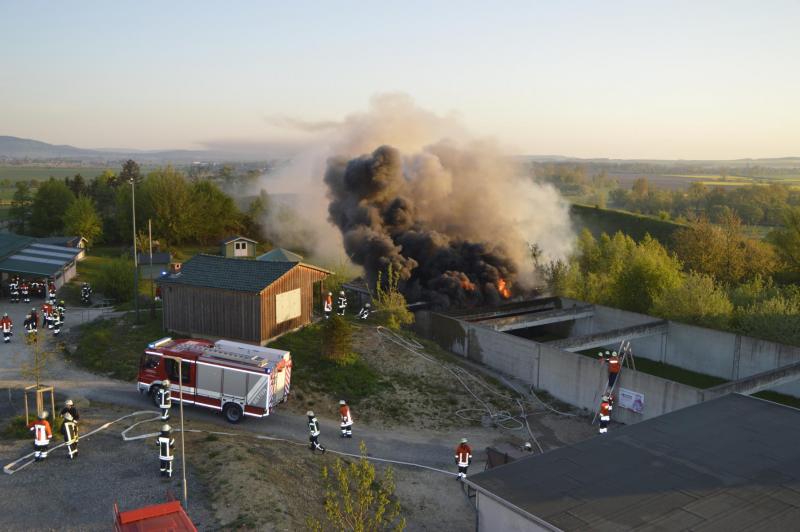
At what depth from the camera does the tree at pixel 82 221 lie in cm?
5719

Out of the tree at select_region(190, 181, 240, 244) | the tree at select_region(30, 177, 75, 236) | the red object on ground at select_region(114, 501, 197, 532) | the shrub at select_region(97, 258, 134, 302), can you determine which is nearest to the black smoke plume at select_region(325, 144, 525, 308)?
the shrub at select_region(97, 258, 134, 302)

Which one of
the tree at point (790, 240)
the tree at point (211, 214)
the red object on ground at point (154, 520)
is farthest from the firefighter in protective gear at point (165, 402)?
the tree at point (211, 214)

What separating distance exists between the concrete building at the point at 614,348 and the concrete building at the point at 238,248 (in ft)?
79.3

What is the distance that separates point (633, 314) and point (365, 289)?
15.0 metres

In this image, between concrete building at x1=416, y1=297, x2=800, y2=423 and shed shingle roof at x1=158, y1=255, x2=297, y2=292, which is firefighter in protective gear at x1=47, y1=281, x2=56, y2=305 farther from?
concrete building at x1=416, y1=297, x2=800, y2=423

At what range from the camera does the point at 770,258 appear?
144 ft

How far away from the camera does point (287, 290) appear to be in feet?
80.4

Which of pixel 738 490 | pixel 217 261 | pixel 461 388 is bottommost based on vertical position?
pixel 461 388

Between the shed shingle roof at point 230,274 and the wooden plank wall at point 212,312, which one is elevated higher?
the shed shingle roof at point 230,274

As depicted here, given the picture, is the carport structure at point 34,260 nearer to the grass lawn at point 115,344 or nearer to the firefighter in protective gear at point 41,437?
the grass lawn at point 115,344

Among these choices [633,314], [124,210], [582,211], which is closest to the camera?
[633,314]

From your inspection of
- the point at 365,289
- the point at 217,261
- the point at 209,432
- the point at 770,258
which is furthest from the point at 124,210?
the point at 770,258

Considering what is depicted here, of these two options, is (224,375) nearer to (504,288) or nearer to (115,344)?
(115,344)

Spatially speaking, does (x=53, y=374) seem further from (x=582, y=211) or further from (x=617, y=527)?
(x=582, y=211)
